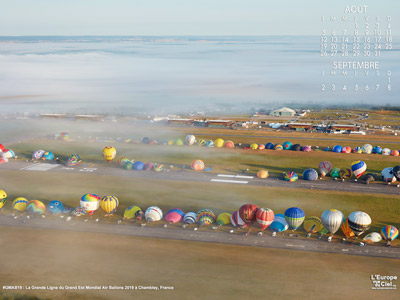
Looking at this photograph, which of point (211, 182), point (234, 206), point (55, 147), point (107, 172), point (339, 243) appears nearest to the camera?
point (339, 243)

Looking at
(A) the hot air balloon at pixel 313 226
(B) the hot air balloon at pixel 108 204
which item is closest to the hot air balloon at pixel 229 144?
(B) the hot air balloon at pixel 108 204

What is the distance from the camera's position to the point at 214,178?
9262 centimetres

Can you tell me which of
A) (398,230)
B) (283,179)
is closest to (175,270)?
(398,230)

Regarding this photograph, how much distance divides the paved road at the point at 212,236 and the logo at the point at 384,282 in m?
5.81

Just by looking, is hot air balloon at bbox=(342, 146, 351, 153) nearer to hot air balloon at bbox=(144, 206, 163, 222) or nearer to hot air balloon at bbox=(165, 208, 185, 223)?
hot air balloon at bbox=(165, 208, 185, 223)

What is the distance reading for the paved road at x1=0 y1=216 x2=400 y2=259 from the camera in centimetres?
5666

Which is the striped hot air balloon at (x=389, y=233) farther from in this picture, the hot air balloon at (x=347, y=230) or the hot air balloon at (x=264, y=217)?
the hot air balloon at (x=264, y=217)

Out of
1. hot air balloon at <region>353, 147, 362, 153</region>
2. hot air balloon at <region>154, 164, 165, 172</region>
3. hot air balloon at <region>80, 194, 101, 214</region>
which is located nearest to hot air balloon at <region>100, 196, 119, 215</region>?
hot air balloon at <region>80, 194, 101, 214</region>

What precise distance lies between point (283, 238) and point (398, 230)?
19.6m

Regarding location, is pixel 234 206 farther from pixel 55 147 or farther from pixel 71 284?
pixel 55 147

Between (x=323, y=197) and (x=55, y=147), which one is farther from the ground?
(x=55, y=147)

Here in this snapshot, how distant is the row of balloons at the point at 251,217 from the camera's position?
59.3m

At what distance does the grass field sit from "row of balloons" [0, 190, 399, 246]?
630 cm

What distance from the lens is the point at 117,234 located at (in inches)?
2451
